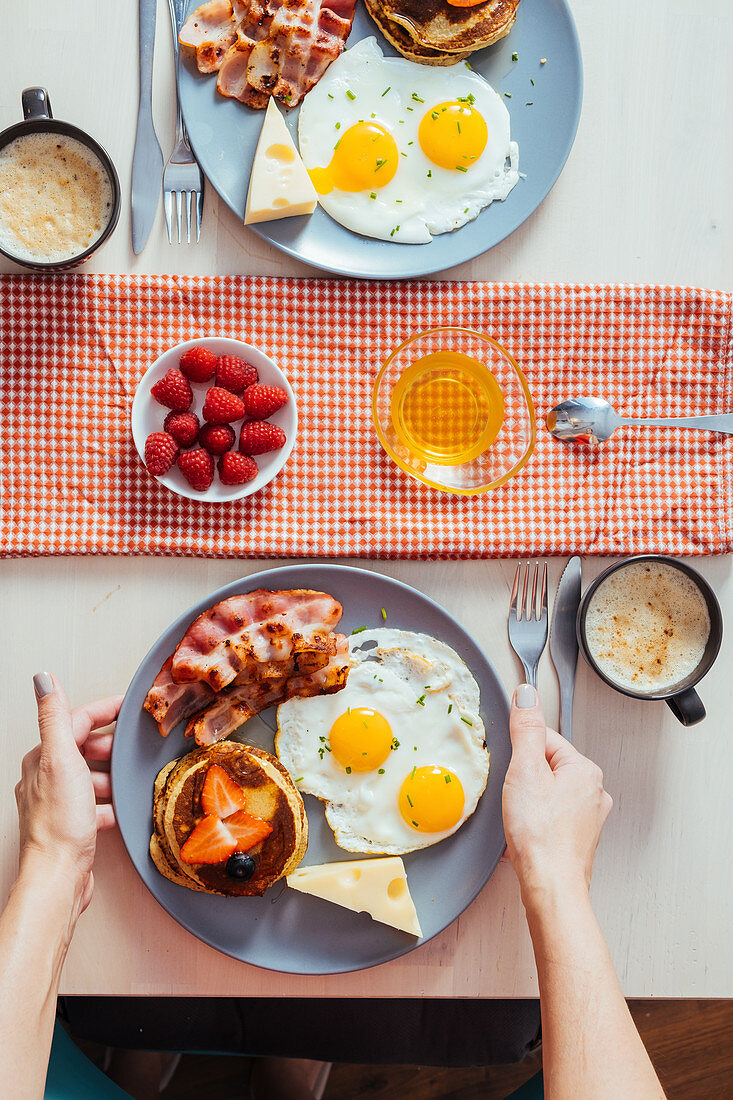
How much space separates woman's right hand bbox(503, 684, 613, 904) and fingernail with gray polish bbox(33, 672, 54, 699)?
90 centimetres

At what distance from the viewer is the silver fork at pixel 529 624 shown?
5.71 ft

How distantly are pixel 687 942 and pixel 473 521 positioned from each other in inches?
39.2

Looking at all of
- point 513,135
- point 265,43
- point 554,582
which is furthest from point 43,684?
point 513,135

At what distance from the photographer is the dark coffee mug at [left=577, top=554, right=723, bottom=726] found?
1.61 m

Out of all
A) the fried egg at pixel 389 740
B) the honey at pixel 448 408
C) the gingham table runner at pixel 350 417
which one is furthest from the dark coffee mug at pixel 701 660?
the honey at pixel 448 408

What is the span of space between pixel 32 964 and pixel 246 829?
427mm

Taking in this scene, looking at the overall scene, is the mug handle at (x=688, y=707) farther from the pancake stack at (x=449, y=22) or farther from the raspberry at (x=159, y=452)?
the pancake stack at (x=449, y=22)

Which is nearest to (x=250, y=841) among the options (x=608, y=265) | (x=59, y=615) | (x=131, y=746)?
(x=131, y=746)

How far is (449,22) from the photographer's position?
1648mm

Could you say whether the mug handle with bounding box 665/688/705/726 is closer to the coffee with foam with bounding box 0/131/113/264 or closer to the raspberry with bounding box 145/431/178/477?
the raspberry with bounding box 145/431/178/477

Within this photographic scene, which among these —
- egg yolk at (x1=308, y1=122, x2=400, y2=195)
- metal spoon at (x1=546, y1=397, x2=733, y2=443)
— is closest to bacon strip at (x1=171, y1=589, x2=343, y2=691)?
metal spoon at (x1=546, y1=397, x2=733, y2=443)

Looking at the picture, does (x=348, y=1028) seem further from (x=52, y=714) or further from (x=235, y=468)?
(x=235, y=468)

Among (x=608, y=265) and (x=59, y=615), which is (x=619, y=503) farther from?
(x=59, y=615)

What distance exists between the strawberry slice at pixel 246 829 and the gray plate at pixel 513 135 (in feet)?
3.62
